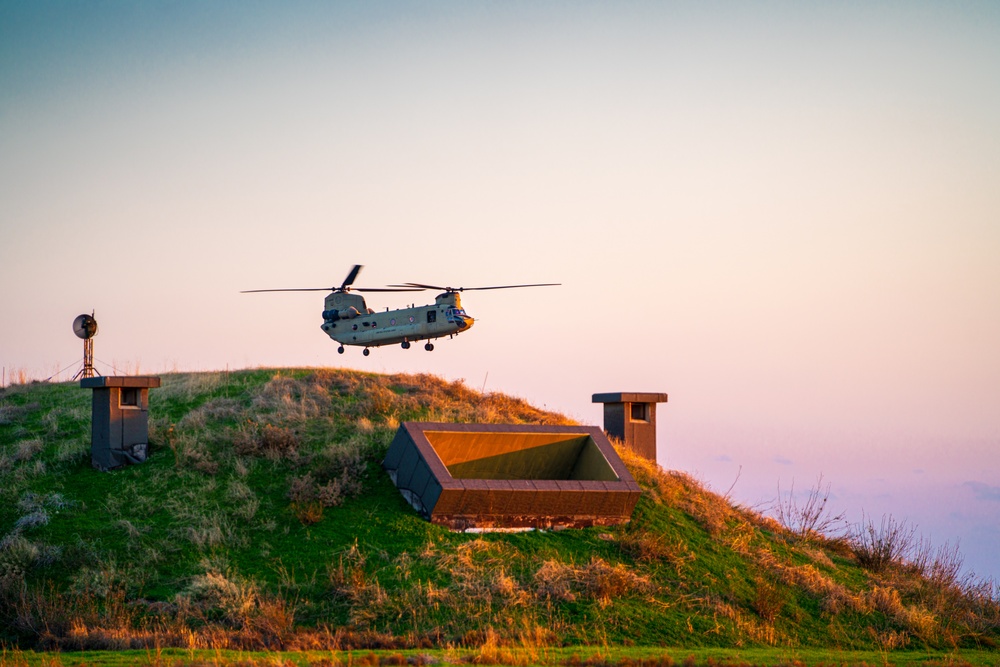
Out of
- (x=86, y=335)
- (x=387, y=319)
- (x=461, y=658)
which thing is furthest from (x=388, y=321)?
(x=461, y=658)

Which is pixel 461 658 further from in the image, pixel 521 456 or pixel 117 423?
pixel 117 423

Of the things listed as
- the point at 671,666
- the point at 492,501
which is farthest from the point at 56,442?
the point at 671,666

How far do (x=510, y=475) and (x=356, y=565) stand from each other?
654 cm

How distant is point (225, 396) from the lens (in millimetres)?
30969

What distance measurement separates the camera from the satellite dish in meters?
38.8

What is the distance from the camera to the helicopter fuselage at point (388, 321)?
36469 millimetres

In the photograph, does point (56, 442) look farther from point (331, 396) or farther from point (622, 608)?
point (622, 608)

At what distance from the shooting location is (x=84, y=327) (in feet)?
127

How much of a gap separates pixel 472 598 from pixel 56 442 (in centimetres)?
1443

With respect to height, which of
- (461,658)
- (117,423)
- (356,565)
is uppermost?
(117,423)

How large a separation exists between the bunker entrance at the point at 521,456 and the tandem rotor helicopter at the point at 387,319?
34.3ft

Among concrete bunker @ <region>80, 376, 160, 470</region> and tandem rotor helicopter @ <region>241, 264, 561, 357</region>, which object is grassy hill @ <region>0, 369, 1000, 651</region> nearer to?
concrete bunker @ <region>80, 376, 160, 470</region>

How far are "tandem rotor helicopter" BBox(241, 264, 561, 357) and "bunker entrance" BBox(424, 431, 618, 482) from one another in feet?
34.3

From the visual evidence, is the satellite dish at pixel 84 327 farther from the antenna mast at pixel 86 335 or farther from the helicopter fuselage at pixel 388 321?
the helicopter fuselage at pixel 388 321
